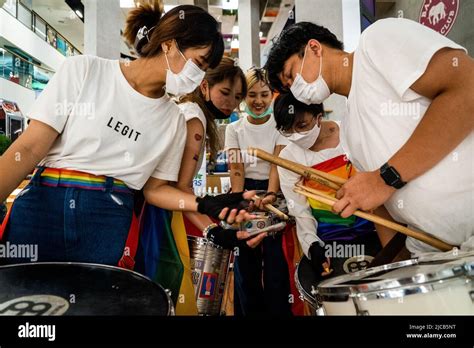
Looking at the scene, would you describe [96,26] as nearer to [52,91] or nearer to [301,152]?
[52,91]

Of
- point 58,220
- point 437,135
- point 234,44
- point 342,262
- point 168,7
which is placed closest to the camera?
point 437,135

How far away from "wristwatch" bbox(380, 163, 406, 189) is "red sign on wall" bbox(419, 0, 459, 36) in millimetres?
1146

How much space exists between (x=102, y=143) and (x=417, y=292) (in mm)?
849

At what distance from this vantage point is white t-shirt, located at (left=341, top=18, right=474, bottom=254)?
0.76 metres

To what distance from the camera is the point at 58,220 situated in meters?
0.97

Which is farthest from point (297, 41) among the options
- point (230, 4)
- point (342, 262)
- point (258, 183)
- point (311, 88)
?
point (230, 4)

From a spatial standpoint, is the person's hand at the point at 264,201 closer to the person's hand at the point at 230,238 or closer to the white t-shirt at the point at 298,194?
the person's hand at the point at 230,238

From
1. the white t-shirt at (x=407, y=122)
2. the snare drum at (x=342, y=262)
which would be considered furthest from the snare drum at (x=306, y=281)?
the white t-shirt at (x=407, y=122)

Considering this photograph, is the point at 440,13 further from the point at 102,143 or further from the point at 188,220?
the point at 102,143

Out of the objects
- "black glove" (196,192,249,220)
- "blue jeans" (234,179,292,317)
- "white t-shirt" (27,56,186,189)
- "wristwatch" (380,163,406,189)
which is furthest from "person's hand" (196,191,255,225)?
"blue jeans" (234,179,292,317)

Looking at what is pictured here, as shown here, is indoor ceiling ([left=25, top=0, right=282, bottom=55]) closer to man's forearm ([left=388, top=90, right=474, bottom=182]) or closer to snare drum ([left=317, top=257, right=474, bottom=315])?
man's forearm ([left=388, top=90, right=474, bottom=182])

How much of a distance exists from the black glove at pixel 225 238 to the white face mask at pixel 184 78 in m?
0.49

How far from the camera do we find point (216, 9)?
2.75m

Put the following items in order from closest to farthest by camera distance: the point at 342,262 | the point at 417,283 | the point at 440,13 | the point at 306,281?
the point at 417,283 → the point at 306,281 → the point at 342,262 → the point at 440,13
